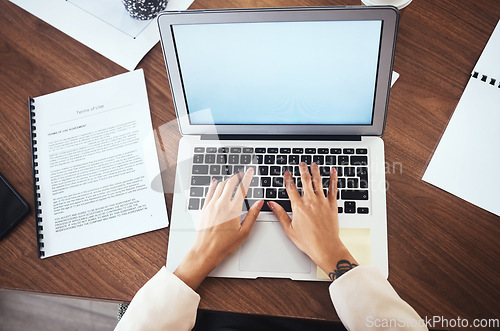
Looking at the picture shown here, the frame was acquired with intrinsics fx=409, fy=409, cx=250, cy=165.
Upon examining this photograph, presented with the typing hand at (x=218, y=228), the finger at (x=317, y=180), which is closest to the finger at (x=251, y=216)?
the typing hand at (x=218, y=228)

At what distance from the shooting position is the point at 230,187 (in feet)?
2.49

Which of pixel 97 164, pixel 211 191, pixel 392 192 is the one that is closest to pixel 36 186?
pixel 97 164

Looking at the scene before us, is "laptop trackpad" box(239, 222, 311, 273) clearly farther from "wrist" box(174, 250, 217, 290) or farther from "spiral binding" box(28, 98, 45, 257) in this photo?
"spiral binding" box(28, 98, 45, 257)

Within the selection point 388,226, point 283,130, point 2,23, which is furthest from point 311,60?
point 2,23

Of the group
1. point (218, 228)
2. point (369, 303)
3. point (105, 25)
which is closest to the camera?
point (369, 303)

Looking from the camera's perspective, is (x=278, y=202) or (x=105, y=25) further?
(x=105, y=25)

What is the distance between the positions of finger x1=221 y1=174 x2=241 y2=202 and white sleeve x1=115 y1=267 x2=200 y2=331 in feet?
0.55

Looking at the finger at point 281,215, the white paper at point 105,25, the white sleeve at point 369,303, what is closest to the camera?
the white sleeve at point 369,303

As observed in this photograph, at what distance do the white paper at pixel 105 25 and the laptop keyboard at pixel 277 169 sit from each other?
0.29m

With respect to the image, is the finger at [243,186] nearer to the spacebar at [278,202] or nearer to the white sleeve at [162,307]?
the spacebar at [278,202]

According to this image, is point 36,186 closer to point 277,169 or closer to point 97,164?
point 97,164

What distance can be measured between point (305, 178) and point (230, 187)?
0.14 m

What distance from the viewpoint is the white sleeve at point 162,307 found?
2.18 feet

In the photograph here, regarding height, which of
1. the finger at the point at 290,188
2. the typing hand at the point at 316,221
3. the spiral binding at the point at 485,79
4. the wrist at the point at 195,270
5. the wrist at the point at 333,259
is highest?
the spiral binding at the point at 485,79
